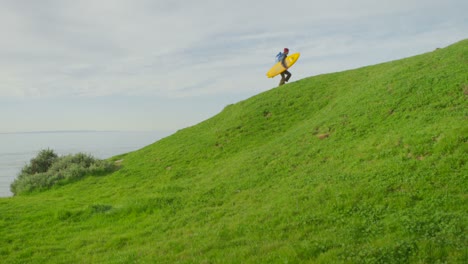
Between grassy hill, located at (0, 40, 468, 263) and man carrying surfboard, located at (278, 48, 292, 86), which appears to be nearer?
grassy hill, located at (0, 40, 468, 263)

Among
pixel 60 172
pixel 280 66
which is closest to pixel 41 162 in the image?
pixel 60 172

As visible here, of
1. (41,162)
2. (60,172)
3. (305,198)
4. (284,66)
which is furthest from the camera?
(284,66)

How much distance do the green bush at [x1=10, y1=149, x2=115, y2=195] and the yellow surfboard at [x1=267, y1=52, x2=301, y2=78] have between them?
69.3 feet

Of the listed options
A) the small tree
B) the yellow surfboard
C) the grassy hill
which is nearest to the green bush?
the small tree

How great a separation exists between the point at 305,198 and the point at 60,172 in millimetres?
23699

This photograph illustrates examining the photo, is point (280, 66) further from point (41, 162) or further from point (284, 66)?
point (41, 162)

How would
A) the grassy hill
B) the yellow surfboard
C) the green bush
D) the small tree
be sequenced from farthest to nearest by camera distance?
the yellow surfboard < the small tree < the green bush < the grassy hill

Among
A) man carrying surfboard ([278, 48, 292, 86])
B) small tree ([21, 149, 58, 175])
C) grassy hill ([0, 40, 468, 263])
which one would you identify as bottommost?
grassy hill ([0, 40, 468, 263])

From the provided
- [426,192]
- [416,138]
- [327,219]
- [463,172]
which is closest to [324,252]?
[327,219]

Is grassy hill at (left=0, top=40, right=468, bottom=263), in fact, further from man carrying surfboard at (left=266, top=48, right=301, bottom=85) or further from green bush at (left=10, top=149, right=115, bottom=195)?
man carrying surfboard at (left=266, top=48, right=301, bottom=85)

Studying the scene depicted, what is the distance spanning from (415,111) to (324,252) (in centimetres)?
1348

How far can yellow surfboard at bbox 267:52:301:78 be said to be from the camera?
3928 centimetres

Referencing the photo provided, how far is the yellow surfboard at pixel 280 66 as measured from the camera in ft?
129

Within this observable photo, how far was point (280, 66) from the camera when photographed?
135 feet
